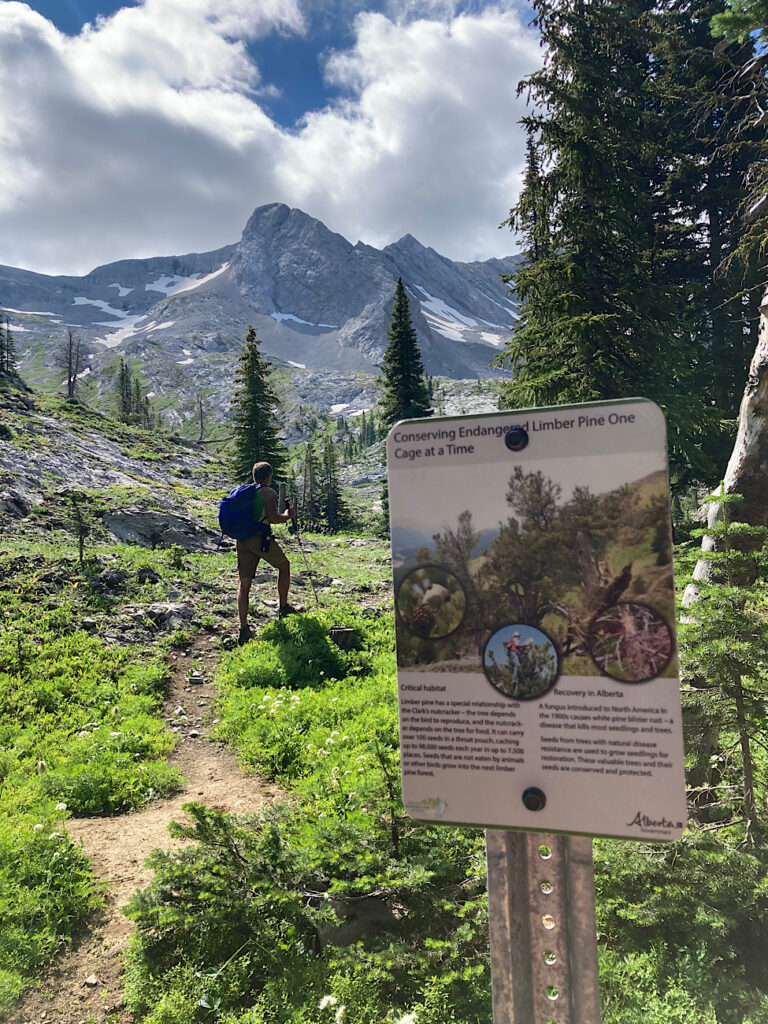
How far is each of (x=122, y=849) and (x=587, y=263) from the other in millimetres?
12108

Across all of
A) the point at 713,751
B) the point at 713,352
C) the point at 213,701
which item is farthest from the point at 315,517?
the point at 713,751

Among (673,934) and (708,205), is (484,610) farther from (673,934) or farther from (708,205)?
(708,205)

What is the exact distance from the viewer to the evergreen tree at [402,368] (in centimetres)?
2880

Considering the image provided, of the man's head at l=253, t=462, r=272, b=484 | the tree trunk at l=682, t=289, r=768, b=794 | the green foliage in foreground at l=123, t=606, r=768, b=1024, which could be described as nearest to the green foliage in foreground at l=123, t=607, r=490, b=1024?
the green foliage in foreground at l=123, t=606, r=768, b=1024

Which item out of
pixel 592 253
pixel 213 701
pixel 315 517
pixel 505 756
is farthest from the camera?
pixel 315 517

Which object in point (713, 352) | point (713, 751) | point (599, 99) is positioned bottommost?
point (713, 751)

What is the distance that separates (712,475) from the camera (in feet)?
46.2

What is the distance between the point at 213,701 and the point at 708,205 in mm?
20108

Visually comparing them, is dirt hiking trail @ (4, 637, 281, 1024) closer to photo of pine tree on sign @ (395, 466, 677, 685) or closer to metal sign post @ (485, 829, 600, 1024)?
metal sign post @ (485, 829, 600, 1024)

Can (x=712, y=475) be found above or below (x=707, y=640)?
above

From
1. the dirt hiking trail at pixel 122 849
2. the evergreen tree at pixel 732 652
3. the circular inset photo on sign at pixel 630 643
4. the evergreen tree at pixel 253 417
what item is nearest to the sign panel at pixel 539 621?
the circular inset photo on sign at pixel 630 643

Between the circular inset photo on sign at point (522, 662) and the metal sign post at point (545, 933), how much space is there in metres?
0.57

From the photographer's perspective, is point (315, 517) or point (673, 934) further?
point (315, 517)

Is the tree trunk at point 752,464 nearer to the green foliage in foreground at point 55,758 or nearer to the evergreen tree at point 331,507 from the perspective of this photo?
the green foliage in foreground at point 55,758
